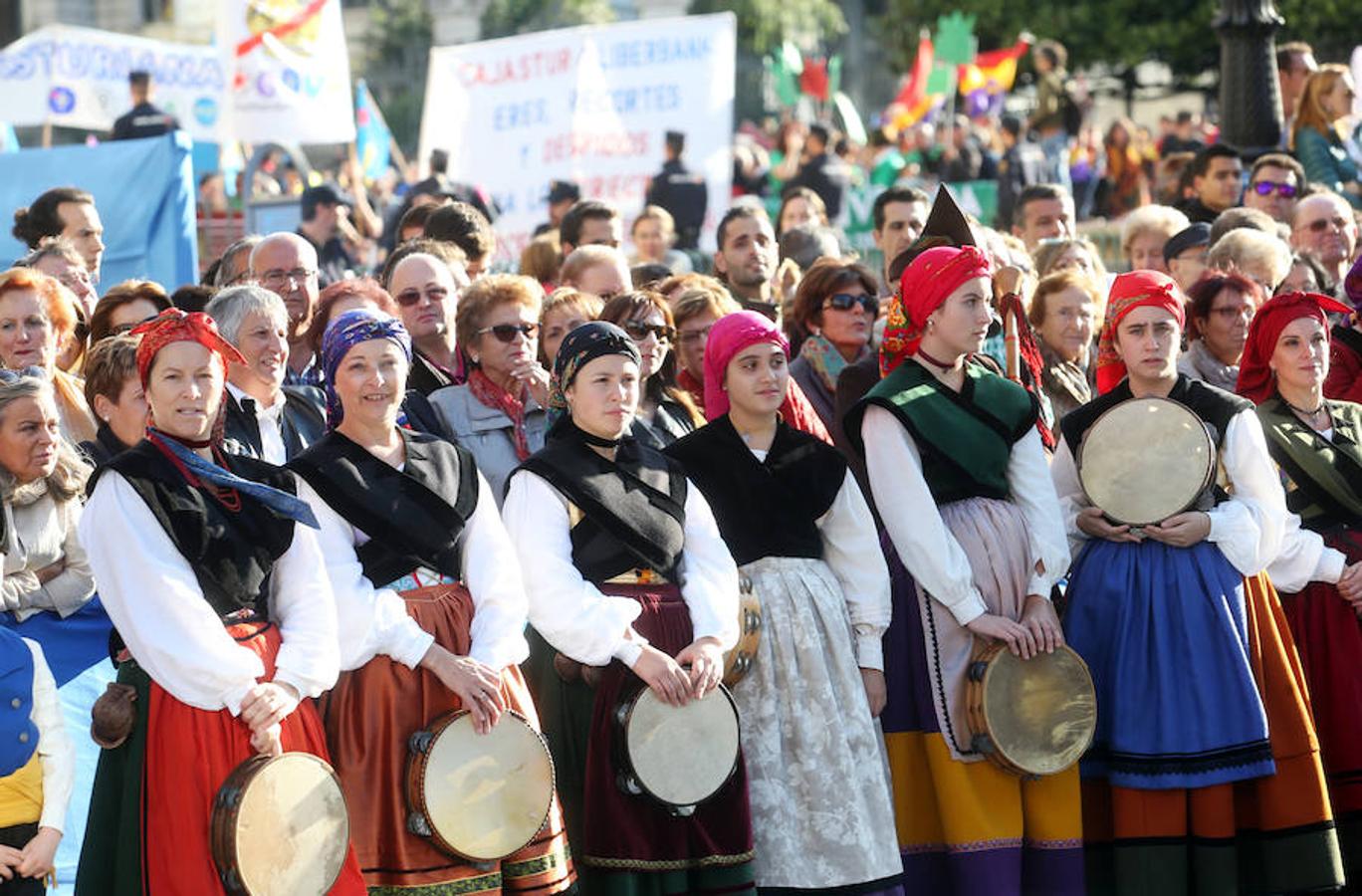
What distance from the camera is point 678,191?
1324cm

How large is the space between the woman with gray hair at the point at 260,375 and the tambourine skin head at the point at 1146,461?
2.39 meters

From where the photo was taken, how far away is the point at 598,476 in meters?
5.73

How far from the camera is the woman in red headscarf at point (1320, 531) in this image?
6730 mm

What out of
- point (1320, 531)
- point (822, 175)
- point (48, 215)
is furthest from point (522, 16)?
point (1320, 531)

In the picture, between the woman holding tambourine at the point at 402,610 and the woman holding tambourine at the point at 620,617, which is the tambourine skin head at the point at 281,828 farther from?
the woman holding tambourine at the point at 620,617

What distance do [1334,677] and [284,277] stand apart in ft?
12.1

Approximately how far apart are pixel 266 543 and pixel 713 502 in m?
1.49

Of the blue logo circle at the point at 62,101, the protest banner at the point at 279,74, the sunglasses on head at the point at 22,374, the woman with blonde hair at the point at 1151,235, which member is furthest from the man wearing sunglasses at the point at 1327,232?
the blue logo circle at the point at 62,101

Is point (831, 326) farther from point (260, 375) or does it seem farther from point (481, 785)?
point (481, 785)

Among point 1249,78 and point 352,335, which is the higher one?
point 1249,78

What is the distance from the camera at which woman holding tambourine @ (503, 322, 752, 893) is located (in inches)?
220

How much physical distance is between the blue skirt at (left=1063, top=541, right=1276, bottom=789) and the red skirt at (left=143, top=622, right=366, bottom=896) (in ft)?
8.17

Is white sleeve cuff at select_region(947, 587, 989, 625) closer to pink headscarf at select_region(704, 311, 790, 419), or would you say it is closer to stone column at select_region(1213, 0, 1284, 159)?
pink headscarf at select_region(704, 311, 790, 419)

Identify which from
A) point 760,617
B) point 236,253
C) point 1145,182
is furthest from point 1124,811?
point 1145,182
